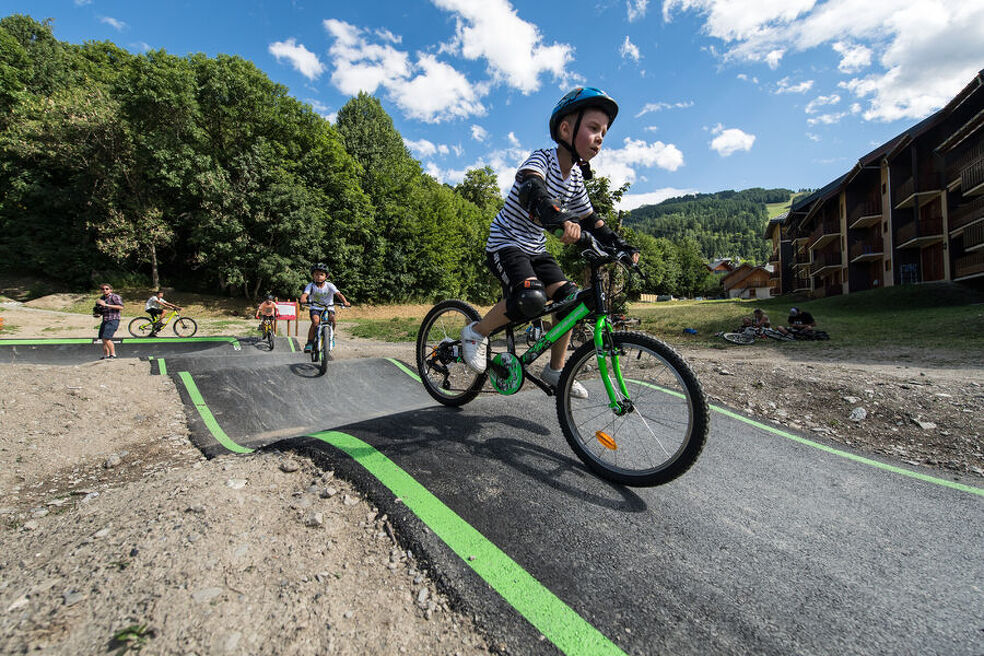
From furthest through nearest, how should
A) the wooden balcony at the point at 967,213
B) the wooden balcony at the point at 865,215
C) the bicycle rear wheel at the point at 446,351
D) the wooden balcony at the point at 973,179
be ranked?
the wooden balcony at the point at 865,215 < the wooden balcony at the point at 967,213 < the wooden balcony at the point at 973,179 < the bicycle rear wheel at the point at 446,351

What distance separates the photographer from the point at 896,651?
3.97ft

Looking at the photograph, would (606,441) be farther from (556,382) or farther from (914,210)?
(914,210)

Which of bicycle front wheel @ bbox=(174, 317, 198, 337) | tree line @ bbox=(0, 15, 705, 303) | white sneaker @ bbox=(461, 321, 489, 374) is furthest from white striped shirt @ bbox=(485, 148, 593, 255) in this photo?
tree line @ bbox=(0, 15, 705, 303)

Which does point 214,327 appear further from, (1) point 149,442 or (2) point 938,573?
(2) point 938,573

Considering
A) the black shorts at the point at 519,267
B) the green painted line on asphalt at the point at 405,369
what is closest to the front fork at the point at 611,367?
the black shorts at the point at 519,267

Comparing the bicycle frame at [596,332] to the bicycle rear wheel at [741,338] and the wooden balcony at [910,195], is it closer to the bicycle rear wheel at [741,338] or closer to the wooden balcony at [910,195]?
the bicycle rear wheel at [741,338]

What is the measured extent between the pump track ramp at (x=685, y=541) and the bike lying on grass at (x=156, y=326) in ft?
54.6

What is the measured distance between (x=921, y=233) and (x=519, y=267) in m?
33.4

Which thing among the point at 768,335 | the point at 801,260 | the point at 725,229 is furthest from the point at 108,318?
the point at 725,229

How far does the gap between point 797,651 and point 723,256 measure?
531 ft

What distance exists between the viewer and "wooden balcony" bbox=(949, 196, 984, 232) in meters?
20.0

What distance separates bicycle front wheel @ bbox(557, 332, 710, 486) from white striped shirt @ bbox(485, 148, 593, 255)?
931mm

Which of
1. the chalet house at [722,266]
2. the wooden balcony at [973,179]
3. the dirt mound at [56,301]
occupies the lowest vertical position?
the dirt mound at [56,301]

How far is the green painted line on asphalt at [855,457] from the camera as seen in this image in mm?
2434
